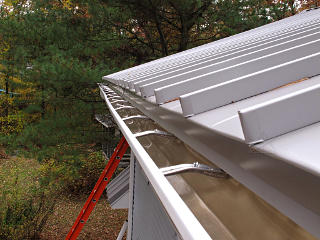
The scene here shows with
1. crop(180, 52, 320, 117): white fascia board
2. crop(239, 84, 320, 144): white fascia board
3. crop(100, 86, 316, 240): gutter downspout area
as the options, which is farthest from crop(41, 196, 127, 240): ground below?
crop(239, 84, 320, 144): white fascia board

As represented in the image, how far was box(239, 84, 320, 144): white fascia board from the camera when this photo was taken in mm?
675

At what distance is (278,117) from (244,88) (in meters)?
0.56

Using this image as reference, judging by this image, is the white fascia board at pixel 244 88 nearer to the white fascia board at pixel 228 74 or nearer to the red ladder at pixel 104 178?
the white fascia board at pixel 228 74

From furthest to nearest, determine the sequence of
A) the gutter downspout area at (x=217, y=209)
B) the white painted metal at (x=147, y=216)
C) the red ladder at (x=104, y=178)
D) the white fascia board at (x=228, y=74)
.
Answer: the red ladder at (x=104, y=178) → the white painted metal at (x=147, y=216) → the white fascia board at (x=228, y=74) → the gutter downspout area at (x=217, y=209)

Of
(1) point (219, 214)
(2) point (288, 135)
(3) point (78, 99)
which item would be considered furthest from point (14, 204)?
(2) point (288, 135)

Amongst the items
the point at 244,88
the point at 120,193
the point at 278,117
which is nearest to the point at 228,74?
the point at 244,88

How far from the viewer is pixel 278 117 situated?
26.9 inches

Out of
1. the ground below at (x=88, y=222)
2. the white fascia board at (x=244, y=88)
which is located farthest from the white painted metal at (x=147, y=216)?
the ground below at (x=88, y=222)

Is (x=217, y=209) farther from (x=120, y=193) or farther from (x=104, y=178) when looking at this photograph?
(x=120, y=193)

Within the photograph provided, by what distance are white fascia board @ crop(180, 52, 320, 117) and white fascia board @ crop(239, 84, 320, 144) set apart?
50 cm

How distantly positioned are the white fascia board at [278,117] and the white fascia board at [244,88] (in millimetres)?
503

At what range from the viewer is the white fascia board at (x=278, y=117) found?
0.68 m

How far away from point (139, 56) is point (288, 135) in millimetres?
10588

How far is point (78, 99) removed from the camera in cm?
984
